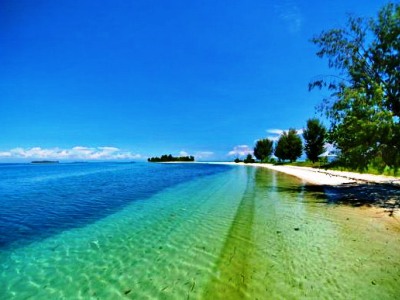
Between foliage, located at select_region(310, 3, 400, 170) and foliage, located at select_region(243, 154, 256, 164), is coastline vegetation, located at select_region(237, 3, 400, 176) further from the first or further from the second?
foliage, located at select_region(243, 154, 256, 164)

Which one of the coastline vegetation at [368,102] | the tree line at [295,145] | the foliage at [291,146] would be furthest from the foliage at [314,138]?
the coastline vegetation at [368,102]

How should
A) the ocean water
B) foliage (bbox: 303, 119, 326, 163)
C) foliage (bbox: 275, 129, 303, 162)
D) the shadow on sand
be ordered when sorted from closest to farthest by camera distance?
the ocean water → the shadow on sand → foliage (bbox: 303, 119, 326, 163) → foliage (bbox: 275, 129, 303, 162)

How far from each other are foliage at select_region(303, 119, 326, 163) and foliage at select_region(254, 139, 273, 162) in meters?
43.7

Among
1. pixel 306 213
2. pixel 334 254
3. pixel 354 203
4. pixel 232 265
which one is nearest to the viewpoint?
pixel 232 265

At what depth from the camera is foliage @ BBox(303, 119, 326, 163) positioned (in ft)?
156

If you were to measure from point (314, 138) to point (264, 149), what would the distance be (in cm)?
4502

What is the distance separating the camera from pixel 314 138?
4800cm

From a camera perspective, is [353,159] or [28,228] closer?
[28,228]

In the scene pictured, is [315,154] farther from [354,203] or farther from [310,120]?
[354,203]

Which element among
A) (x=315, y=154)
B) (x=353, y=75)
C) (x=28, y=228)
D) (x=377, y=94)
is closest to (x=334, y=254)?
(x=28, y=228)

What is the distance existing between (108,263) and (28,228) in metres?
5.12

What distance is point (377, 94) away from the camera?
13.6 m

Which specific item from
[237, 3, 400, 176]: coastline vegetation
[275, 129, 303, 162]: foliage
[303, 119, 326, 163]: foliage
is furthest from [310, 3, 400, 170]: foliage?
[275, 129, 303, 162]: foliage

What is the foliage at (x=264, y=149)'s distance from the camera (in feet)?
303
